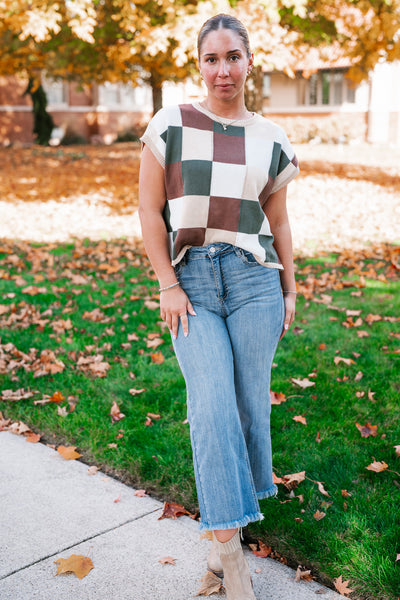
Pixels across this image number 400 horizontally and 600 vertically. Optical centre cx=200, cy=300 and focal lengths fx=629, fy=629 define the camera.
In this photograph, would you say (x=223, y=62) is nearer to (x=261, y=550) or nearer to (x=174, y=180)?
(x=174, y=180)

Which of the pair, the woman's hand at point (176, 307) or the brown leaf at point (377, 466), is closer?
the woman's hand at point (176, 307)

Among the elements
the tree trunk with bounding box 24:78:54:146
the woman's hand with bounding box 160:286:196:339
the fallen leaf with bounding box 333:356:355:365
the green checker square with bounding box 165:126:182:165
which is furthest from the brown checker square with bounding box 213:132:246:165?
the tree trunk with bounding box 24:78:54:146

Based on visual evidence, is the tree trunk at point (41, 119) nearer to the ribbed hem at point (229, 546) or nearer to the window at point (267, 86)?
the window at point (267, 86)

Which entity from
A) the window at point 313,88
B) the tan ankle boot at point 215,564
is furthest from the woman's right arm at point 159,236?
the window at point 313,88

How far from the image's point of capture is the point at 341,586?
99.8 inches

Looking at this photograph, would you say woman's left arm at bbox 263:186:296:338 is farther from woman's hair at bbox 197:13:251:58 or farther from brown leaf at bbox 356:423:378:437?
brown leaf at bbox 356:423:378:437

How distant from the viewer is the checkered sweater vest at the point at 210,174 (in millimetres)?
2281

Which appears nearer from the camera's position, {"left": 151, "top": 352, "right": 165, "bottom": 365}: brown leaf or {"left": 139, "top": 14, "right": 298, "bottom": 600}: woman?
{"left": 139, "top": 14, "right": 298, "bottom": 600}: woman

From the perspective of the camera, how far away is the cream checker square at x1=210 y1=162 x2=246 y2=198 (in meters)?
2.29

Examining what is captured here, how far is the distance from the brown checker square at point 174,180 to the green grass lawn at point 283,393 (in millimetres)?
1637

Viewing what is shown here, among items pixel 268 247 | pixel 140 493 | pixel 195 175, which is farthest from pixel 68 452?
pixel 195 175

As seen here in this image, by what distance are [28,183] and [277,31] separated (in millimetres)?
7772

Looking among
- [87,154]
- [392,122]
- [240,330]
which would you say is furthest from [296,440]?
[392,122]

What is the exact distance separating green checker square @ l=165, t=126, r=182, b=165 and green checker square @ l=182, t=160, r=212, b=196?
38mm
